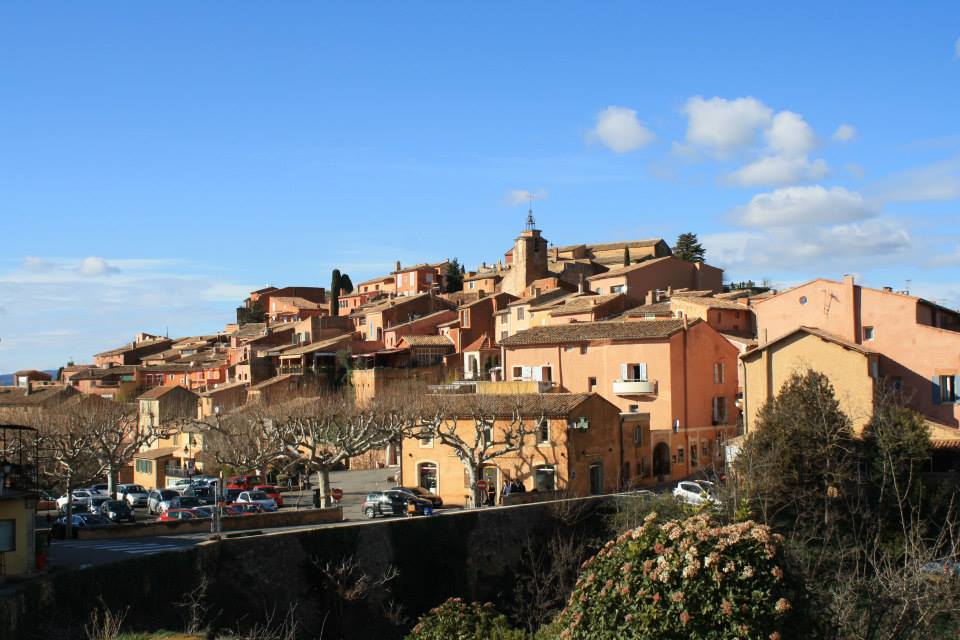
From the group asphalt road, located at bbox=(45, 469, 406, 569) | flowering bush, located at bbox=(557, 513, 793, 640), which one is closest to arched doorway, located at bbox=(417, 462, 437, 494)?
asphalt road, located at bbox=(45, 469, 406, 569)

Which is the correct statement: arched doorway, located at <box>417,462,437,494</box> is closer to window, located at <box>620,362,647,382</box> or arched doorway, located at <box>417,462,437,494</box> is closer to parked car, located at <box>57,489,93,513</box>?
window, located at <box>620,362,647,382</box>

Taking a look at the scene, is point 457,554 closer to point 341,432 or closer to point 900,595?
point 341,432

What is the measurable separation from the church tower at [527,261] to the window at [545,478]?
40123 mm

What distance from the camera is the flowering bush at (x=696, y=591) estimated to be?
12164 millimetres

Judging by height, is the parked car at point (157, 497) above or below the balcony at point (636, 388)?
below

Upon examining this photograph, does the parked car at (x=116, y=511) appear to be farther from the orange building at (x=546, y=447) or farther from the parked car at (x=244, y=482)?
the orange building at (x=546, y=447)

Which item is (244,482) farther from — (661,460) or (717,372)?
(717,372)

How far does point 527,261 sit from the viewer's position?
83250 millimetres

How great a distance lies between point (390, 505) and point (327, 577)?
343 inches

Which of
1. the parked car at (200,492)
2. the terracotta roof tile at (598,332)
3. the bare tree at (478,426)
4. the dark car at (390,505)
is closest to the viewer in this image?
the dark car at (390,505)

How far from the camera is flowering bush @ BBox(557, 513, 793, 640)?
12164 millimetres

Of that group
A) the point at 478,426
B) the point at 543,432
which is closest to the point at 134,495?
the point at 478,426

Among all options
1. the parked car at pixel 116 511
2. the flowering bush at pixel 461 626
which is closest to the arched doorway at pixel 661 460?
the parked car at pixel 116 511

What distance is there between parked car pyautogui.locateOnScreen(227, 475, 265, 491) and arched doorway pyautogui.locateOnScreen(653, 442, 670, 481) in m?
21.1
